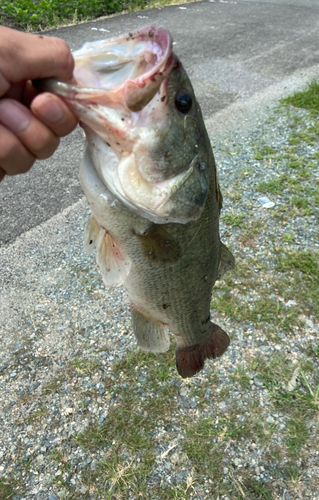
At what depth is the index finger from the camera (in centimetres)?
90

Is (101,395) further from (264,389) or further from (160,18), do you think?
(160,18)

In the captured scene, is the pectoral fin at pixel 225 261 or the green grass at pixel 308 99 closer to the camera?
the pectoral fin at pixel 225 261

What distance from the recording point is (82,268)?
11.2 ft

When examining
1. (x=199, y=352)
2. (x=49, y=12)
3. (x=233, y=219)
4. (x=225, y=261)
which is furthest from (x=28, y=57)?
(x=49, y=12)

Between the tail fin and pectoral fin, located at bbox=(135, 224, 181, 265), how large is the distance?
23.3 inches

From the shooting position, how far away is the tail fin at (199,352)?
1.79 meters

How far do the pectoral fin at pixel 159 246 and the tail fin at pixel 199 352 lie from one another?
59 cm

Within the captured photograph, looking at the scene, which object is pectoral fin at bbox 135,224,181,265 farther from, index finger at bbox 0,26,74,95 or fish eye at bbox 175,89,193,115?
index finger at bbox 0,26,74,95

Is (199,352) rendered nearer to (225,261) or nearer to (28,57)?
(225,261)

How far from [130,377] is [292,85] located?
5619 millimetres

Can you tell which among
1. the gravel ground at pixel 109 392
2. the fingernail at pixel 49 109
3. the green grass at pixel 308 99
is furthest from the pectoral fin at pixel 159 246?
the green grass at pixel 308 99

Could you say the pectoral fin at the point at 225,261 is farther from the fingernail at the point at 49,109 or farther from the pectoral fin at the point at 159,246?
the fingernail at the point at 49,109

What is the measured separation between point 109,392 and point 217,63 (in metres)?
6.39

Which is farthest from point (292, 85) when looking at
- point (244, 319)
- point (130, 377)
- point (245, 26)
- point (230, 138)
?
point (130, 377)
